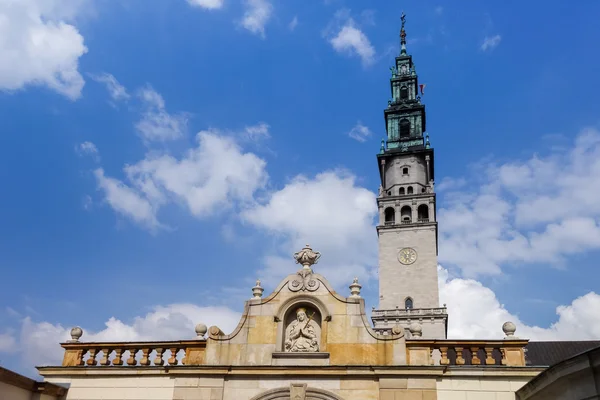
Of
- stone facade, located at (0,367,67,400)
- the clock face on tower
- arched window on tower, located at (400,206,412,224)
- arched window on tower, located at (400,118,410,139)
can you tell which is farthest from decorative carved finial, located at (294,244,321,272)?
arched window on tower, located at (400,118,410,139)

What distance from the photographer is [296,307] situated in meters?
17.4

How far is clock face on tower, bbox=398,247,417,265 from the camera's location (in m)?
66.4

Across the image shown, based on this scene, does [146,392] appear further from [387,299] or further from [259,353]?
[387,299]

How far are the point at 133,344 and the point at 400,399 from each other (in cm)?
857

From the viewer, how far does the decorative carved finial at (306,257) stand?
17906mm

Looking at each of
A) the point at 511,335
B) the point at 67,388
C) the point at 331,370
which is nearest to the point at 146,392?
the point at 67,388

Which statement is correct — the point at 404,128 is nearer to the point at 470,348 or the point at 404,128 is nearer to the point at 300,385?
the point at 470,348

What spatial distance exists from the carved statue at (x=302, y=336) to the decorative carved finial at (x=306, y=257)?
5.27ft

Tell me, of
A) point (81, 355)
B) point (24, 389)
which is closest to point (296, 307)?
point (81, 355)

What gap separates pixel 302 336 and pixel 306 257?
8.62 feet

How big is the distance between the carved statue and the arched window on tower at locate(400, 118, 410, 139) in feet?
213

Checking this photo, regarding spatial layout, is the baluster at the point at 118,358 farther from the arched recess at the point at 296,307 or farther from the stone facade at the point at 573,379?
the stone facade at the point at 573,379

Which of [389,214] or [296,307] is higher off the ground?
[389,214]

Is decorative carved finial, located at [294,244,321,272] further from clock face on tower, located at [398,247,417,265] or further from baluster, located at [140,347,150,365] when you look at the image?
clock face on tower, located at [398,247,417,265]
